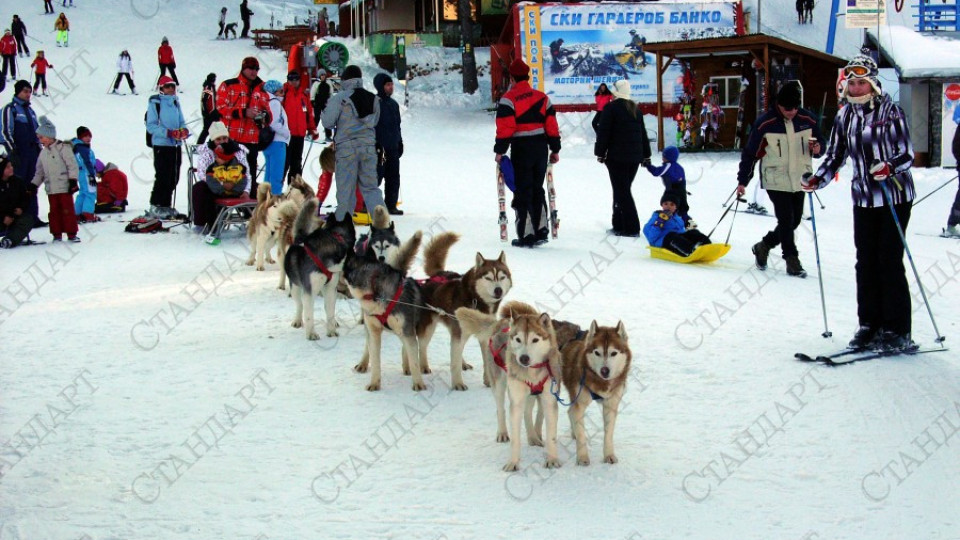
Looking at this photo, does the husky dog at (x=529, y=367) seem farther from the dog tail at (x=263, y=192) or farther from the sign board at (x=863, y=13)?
the sign board at (x=863, y=13)

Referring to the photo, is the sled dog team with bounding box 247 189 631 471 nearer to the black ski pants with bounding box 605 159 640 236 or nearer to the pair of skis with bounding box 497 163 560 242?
the pair of skis with bounding box 497 163 560 242

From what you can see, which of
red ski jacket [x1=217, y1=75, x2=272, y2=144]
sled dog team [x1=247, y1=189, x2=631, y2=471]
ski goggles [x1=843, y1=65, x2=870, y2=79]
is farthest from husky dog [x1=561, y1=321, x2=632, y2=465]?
red ski jacket [x1=217, y1=75, x2=272, y2=144]

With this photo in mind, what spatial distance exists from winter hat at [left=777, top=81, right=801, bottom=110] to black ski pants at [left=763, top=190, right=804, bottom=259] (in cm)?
76

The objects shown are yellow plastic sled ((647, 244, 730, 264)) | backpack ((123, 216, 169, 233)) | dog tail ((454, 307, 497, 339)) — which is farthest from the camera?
backpack ((123, 216, 169, 233))

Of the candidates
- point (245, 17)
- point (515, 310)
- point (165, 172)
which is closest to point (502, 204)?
point (165, 172)

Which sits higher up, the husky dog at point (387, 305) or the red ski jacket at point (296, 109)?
the red ski jacket at point (296, 109)

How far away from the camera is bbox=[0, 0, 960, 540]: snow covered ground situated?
147 inches

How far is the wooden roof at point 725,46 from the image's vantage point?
21.3 metres

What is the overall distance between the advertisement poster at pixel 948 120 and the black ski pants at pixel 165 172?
48.8ft

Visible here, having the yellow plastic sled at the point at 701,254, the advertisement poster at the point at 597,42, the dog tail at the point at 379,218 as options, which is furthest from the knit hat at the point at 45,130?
the advertisement poster at the point at 597,42

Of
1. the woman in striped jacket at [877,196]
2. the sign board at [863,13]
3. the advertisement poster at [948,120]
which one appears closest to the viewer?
the woman in striped jacket at [877,196]

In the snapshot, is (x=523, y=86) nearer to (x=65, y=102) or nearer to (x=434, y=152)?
(x=434, y=152)

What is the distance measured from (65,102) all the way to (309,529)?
81.4 feet

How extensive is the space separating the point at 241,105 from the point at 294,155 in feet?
5.49
